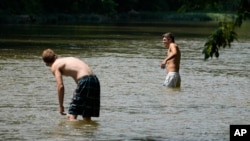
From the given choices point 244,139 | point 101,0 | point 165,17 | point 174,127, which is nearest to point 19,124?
point 174,127

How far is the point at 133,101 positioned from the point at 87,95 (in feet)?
15.0

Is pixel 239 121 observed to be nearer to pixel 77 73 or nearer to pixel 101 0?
pixel 77 73

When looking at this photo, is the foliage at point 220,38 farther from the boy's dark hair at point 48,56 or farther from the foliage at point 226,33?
the boy's dark hair at point 48,56

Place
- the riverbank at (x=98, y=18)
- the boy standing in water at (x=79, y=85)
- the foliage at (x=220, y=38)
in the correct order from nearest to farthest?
the foliage at (x=220, y=38), the boy standing in water at (x=79, y=85), the riverbank at (x=98, y=18)

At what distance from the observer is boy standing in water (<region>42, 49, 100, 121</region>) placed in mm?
13773

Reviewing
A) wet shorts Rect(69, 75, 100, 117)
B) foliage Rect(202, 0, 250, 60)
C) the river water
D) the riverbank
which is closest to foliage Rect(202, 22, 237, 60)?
foliage Rect(202, 0, 250, 60)

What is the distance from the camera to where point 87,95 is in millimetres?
13844

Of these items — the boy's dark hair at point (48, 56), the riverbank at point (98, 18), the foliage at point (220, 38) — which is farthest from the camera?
the riverbank at point (98, 18)

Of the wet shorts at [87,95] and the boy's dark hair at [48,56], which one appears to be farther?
the wet shorts at [87,95]

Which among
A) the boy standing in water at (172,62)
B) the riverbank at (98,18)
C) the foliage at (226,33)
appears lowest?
the boy standing in water at (172,62)

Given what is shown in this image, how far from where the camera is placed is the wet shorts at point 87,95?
45.4ft

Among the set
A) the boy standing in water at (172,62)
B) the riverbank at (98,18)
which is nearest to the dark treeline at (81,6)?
the riverbank at (98,18)

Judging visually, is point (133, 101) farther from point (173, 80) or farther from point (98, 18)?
point (98, 18)

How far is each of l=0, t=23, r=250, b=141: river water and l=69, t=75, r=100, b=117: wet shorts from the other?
383 mm
